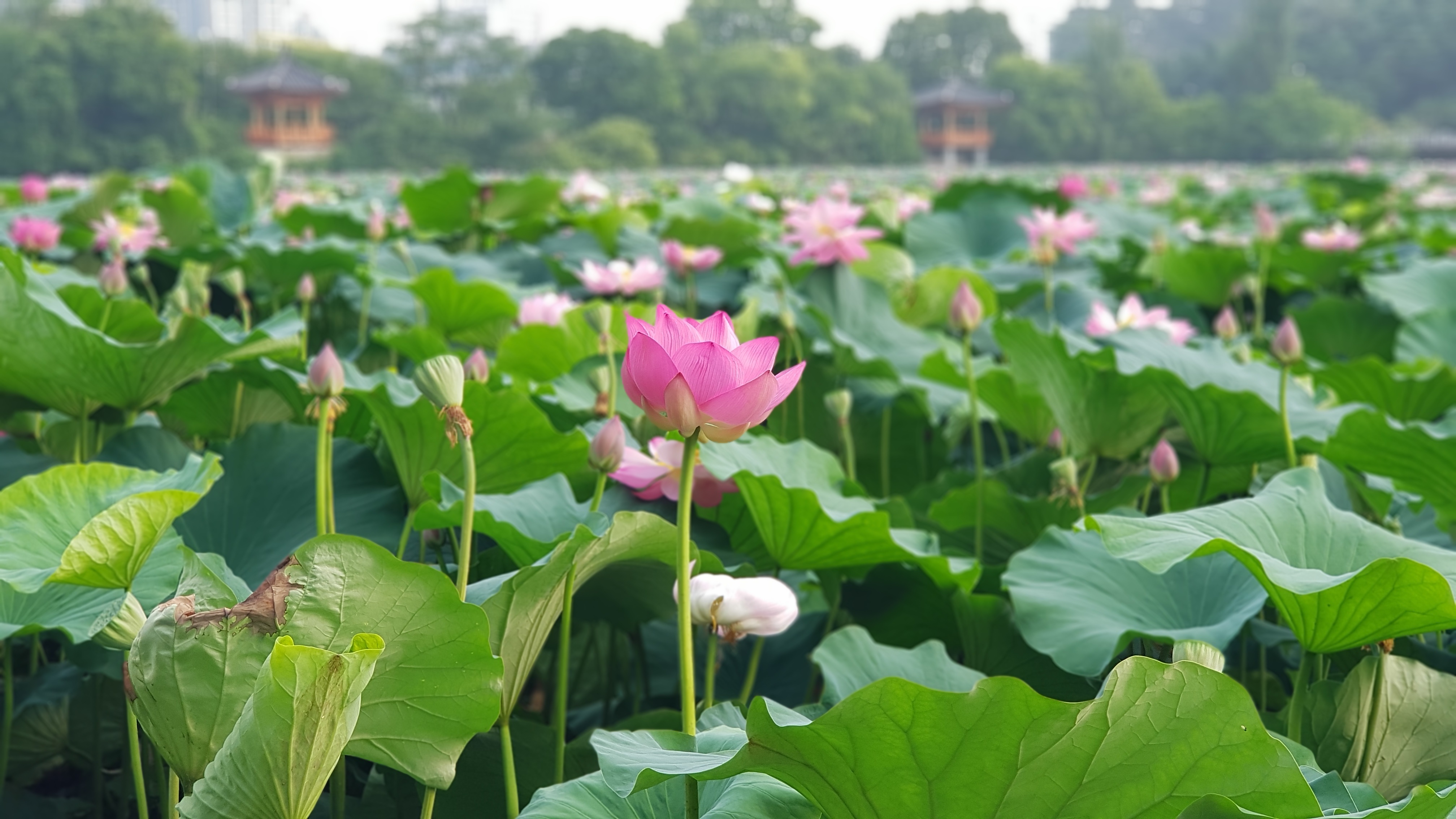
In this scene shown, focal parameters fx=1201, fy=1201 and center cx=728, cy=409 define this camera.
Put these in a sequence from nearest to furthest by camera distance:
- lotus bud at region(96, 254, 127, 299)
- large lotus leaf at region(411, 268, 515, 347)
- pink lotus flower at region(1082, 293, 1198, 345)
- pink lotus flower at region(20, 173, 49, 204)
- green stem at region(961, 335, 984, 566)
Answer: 1. green stem at region(961, 335, 984, 566)
2. lotus bud at region(96, 254, 127, 299)
3. pink lotus flower at region(1082, 293, 1198, 345)
4. large lotus leaf at region(411, 268, 515, 347)
5. pink lotus flower at region(20, 173, 49, 204)

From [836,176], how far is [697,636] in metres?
7.91

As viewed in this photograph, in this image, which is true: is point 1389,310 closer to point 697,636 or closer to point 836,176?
point 697,636

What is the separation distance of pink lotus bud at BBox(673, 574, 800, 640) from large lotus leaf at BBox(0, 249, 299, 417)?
499 mm

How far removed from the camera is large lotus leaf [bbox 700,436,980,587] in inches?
32.6

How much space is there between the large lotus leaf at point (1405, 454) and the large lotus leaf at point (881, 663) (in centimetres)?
45

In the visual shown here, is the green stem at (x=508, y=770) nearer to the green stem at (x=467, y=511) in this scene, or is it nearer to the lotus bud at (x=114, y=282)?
the green stem at (x=467, y=511)

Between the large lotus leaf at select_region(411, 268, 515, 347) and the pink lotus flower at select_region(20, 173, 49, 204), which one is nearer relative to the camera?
the large lotus leaf at select_region(411, 268, 515, 347)

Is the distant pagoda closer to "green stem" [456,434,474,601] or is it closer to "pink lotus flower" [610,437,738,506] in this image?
"pink lotus flower" [610,437,738,506]

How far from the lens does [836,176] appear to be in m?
8.66

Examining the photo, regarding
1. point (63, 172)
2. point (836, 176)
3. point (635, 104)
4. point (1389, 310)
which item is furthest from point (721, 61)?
point (1389, 310)

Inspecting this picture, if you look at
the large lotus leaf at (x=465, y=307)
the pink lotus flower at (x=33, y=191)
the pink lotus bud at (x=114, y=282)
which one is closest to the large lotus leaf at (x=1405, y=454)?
the large lotus leaf at (x=465, y=307)

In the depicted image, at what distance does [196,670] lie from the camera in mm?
516

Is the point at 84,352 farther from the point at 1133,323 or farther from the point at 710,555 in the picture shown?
the point at 1133,323

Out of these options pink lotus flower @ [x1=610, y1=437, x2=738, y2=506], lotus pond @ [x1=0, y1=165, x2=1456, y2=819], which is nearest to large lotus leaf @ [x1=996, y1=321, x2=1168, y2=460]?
lotus pond @ [x1=0, y1=165, x2=1456, y2=819]
